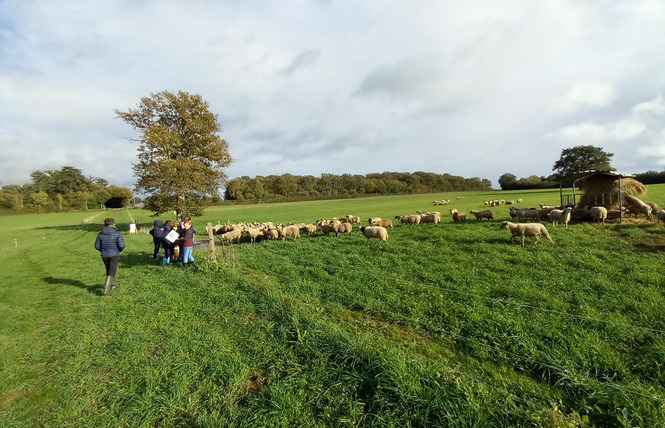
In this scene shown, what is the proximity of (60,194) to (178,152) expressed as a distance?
361 ft

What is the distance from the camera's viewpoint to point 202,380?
16.0 feet

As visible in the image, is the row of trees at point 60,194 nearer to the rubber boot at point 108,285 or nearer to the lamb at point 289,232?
the lamb at point 289,232

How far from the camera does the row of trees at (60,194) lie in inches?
3652

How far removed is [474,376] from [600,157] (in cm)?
11307

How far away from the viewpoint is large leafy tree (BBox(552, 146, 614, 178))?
85.4m

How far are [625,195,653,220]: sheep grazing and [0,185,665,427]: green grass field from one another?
840 centimetres

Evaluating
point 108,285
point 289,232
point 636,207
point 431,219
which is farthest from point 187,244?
point 636,207

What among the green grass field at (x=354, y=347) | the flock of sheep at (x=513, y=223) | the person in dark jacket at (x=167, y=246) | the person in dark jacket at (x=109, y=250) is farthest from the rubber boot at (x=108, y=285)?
the flock of sheep at (x=513, y=223)

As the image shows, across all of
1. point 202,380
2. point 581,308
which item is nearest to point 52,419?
point 202,380

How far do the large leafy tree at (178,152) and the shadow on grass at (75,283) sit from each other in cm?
1967

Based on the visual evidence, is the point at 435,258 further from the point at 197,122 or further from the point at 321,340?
the point at 197,122

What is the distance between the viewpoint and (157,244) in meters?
15.0

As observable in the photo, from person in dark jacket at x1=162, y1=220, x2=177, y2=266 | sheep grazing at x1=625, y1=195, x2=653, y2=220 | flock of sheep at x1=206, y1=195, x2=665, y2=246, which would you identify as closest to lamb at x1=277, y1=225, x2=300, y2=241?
flock of sheep at x1=206, y1=195, x2=665, y2=246

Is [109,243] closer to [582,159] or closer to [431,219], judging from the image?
[431,219]
